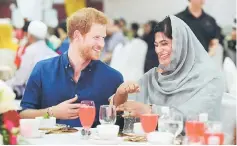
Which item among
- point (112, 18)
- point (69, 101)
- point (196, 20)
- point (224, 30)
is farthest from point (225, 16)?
point (69, 101)

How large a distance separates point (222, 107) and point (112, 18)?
1283 mm

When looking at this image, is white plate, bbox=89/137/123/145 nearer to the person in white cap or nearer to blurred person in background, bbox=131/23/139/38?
the person in white cap

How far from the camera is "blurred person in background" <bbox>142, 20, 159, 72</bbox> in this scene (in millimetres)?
2559

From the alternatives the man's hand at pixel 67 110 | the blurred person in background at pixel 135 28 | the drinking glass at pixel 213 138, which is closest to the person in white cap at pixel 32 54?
the blurred person in background at pixel 135 28

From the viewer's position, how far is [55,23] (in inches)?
121

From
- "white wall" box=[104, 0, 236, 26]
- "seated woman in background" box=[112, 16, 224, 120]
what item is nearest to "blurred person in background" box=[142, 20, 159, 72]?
"white wall" box=[104, 0, 236, 26]

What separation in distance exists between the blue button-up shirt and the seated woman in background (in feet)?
0.56

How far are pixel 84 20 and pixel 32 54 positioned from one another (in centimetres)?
94

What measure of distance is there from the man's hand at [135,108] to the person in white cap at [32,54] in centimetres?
92

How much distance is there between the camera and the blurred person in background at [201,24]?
2.76 metres

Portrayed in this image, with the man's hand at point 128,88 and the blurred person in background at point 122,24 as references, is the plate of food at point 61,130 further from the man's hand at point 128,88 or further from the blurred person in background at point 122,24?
the blurred person in background at point 122,24

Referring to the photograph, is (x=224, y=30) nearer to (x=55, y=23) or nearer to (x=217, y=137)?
(x=55, y=23)

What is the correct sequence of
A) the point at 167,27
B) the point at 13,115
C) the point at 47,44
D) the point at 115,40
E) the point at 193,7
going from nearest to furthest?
1. the point at 13,115
2. the point at 167,27
3. the point at 193,7
4. the point at 47,44
5. the point at 115,40

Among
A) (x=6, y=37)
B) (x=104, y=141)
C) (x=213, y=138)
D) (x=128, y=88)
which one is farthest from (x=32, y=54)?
(x=213, y=138)
